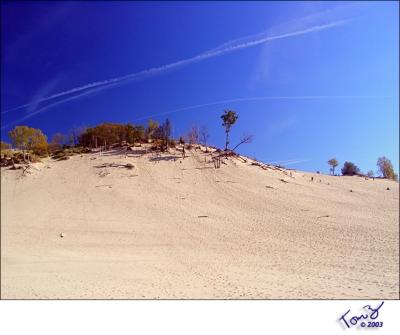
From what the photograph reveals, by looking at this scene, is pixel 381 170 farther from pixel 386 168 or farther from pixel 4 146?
pixel 4 146

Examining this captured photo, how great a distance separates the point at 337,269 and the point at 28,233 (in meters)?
13.4

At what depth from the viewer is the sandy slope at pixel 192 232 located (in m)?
10.9

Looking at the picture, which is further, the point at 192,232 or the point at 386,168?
the point at 386,168

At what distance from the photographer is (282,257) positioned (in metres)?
14.9

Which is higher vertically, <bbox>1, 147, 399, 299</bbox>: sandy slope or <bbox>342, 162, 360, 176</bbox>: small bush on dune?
<bbox>342, 162, 360, 176</bbox>: small bush on dune

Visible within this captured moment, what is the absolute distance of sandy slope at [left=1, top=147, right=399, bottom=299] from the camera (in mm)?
10883

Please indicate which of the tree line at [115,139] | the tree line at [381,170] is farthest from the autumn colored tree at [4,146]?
the tree line at [381,170]

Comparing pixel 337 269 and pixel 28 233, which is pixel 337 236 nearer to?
pixel 337 269

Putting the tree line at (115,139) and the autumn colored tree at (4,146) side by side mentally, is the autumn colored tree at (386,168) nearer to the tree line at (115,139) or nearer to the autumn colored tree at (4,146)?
the tree line at (115,139)

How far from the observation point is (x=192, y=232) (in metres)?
18.5

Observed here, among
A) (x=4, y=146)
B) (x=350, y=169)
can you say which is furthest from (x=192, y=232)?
(x=350, y=169)

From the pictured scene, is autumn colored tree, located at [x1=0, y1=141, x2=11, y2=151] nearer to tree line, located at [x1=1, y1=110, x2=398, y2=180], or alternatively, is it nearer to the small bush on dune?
tree line, located at [x1=1, y1=110, x2=398, y2=180]

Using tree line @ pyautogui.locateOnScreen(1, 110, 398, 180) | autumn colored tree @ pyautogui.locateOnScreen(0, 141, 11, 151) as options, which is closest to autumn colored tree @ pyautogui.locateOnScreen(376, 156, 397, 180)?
tree line @ pyautogui.locateOnScreen(1, 110, 398, 180)

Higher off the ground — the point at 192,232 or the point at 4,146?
the point at 4,146
